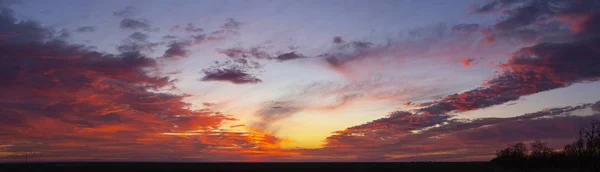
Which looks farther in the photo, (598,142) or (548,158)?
(548,158)
